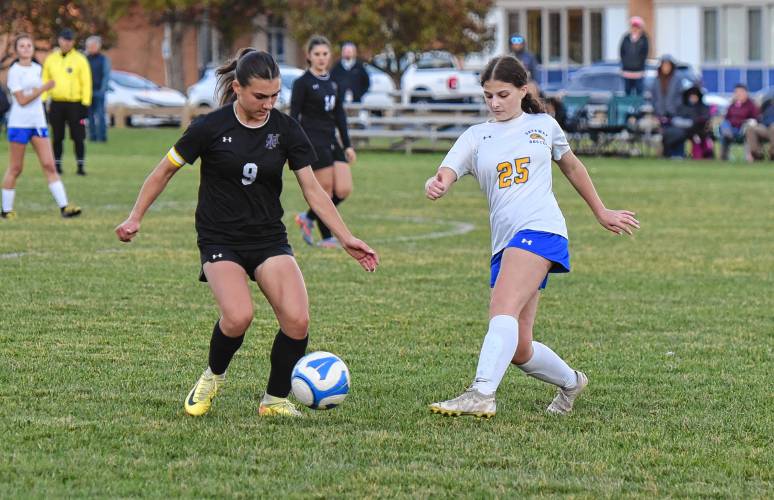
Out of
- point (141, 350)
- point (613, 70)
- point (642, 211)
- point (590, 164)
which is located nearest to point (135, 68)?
point (613, 70)

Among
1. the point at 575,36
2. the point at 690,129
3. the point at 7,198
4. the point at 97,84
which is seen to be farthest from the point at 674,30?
the point at 7,198

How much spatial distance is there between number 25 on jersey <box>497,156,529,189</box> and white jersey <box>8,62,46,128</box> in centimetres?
982

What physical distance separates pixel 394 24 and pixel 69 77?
2312cm

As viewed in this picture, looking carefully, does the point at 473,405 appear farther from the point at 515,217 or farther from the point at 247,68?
the point at 247,68

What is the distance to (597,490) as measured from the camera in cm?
530

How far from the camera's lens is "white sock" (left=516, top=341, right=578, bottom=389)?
6746 millimetres

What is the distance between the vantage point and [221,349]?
659 cm

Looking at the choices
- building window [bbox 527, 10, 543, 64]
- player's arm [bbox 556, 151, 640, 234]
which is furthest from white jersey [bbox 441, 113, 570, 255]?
building window [bbox 527, 10, 543, 64]

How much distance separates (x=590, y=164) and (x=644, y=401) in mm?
20504

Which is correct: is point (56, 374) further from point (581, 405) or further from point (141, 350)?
point (581, 405)

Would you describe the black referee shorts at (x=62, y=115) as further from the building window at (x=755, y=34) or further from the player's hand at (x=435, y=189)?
the building window at (x=755, y=34)

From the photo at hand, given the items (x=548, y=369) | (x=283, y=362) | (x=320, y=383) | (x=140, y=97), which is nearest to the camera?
(x=320, y=383)

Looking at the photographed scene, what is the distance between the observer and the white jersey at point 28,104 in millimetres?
15477

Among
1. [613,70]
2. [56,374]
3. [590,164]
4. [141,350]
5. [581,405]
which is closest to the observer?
[581,405]
